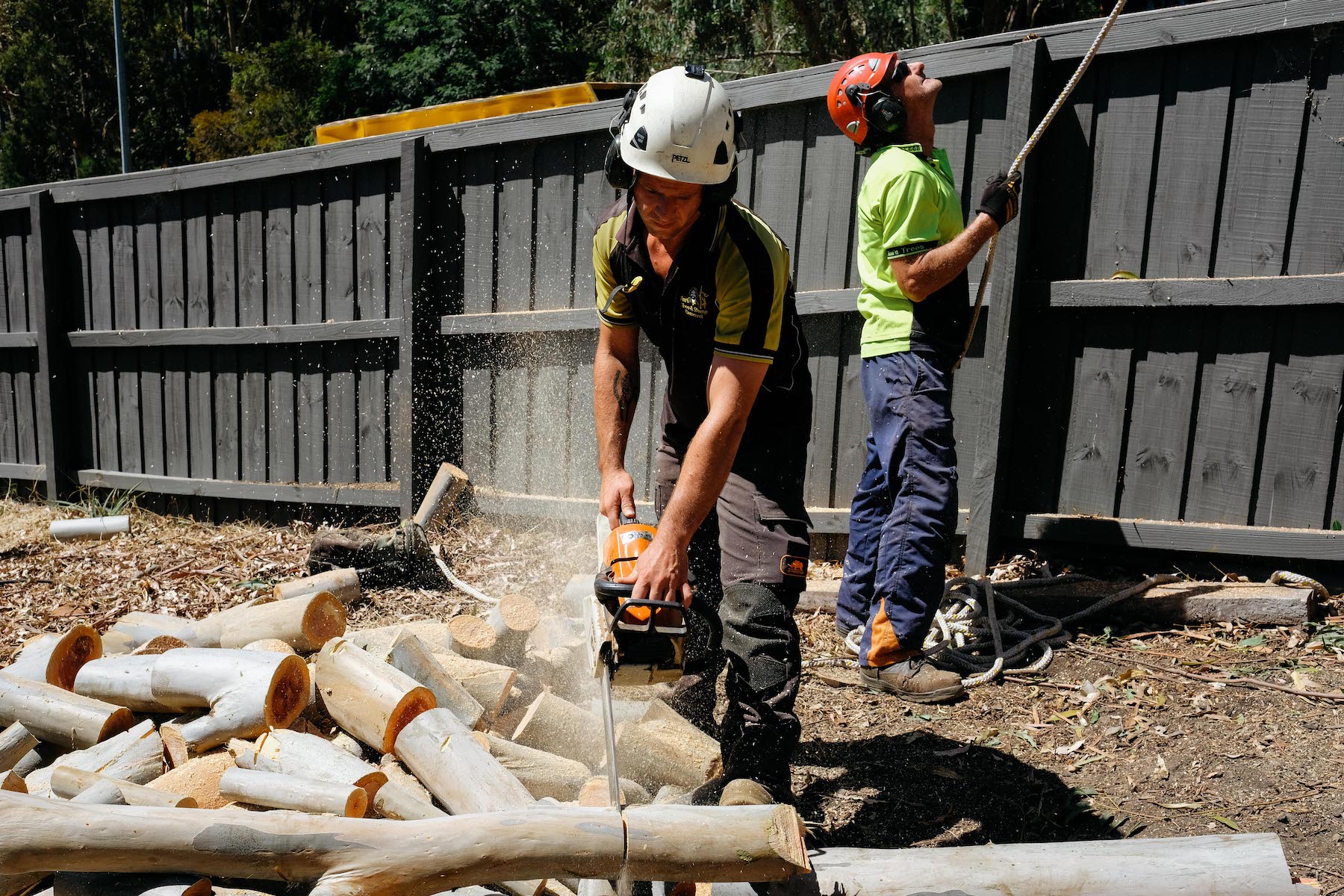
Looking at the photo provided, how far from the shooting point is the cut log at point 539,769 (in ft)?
9.10

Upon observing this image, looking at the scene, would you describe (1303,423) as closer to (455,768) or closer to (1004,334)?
(1004,334)

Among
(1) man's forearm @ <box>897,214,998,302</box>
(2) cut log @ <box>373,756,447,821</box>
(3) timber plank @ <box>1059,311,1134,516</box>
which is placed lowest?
(2) cut log @ <box>373,756,447,821</box>

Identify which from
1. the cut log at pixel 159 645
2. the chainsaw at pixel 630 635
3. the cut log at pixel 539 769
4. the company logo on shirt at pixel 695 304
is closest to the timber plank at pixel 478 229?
the cut log at pixel 159 645

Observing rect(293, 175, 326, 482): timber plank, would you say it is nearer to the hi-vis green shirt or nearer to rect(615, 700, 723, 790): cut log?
the hi-vis green shirt

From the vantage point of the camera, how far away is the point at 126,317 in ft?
23.7

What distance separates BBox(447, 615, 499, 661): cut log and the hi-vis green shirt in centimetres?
174

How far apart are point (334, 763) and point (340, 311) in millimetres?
4204

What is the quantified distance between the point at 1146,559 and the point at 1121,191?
160cm

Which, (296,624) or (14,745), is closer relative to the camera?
(14,745)

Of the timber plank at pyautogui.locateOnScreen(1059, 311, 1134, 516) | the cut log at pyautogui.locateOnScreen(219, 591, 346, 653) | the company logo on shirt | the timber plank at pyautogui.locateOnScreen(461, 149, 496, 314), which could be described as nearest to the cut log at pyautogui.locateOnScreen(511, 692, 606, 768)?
the cut log at pyautogui.locateOnScreen(219, 591, 346, 653)

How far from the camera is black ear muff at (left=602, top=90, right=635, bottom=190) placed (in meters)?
2.53

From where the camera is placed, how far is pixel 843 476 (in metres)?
4.93

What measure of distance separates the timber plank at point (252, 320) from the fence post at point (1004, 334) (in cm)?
472

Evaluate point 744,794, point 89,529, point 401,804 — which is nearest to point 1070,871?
point 744,794
